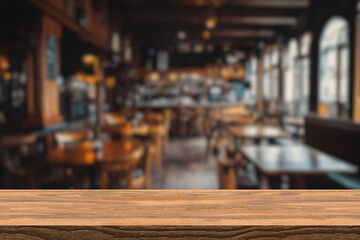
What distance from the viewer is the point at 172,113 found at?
11.2 metres

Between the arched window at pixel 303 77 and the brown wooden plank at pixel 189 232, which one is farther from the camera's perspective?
the arched window at pixel 303 77

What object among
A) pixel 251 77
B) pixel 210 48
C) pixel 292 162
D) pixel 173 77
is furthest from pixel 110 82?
pixel 292 162

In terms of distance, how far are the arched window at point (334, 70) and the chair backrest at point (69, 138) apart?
564 centimetres

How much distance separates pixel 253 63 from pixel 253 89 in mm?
1273

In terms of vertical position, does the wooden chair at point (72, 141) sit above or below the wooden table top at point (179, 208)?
below

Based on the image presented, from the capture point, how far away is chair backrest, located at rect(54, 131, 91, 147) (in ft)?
13.1

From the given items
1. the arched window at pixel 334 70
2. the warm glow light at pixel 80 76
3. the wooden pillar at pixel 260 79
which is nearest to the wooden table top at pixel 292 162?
the arched window at pixel 334 70

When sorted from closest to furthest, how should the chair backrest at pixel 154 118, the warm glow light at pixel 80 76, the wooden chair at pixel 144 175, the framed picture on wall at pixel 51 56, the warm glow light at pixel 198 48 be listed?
the wooden chair at pixel 144 175
the framed picture on wall at pixel 51 56
the chair backrest at pixel 154 118
the warm glow light at pixel 80 76
the warm glow light at pixel 198 48

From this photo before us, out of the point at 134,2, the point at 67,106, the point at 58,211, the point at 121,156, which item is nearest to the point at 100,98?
the point at 134,2

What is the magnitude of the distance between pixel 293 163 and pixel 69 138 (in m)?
2.55

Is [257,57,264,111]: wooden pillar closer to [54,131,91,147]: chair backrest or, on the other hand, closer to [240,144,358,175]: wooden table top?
[240,144,358,175]: wooden table top

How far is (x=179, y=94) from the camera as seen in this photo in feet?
51.8

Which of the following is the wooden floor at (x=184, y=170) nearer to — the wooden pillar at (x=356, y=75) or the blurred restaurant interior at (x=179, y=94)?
the blurred restaurant interior at (x=179, y=94)

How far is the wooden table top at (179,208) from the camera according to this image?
71 centimetres
